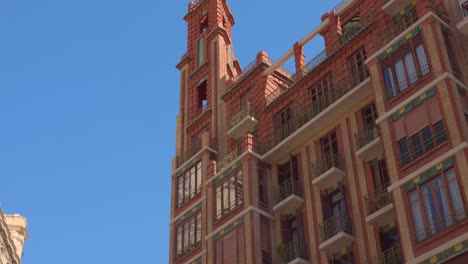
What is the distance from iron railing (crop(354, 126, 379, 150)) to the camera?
4094 cm

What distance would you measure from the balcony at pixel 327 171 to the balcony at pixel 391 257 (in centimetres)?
591

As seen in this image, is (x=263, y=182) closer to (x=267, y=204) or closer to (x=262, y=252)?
(x=267, y=204)

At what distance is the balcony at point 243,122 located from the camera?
50281mm

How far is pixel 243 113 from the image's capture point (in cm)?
5131

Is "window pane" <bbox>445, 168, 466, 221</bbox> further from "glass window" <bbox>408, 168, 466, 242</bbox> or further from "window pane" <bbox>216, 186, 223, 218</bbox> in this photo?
"window pane" <bbox>216, 186, 223, 218</bbox>

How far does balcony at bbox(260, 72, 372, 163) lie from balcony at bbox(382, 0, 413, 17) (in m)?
3.73

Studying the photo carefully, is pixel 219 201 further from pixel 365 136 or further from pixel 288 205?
pixel 365 136

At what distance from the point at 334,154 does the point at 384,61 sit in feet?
20.9

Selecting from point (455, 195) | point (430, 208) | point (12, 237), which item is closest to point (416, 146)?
point (430, 208)

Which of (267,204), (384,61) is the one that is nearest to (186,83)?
(267,204)

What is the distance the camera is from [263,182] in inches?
1834

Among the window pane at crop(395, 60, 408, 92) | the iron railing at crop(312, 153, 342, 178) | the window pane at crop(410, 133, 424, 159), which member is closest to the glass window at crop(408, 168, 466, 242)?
the window pane at crop(410, 133, 424, 159)

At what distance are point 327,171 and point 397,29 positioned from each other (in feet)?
27.9

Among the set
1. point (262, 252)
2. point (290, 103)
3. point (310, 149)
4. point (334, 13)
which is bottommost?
point (262, 252)
